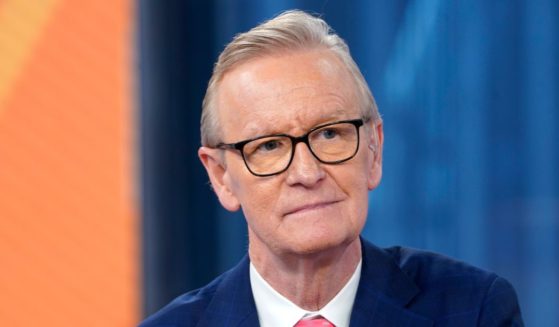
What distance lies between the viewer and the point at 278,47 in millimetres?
1367

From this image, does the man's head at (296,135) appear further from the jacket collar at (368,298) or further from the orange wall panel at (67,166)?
the orange wall panel at (67,166)

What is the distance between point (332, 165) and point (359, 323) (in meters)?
0.27

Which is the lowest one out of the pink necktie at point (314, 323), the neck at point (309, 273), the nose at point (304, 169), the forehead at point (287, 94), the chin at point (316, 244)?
the pink necktie at point (314, 323)

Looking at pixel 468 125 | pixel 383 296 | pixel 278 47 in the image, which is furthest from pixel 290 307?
pixel 468 125

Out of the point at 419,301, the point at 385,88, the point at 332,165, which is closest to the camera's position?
the point at 332,165

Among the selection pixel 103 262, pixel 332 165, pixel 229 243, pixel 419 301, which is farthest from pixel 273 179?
pixel 103 262

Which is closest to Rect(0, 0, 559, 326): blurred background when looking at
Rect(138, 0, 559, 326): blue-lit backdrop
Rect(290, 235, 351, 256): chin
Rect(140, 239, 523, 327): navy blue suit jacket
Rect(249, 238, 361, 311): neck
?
Rect(138, 0, 559, 326): blue-lit backdrop

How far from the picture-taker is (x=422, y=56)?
2277 mm

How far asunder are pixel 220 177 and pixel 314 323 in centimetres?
29

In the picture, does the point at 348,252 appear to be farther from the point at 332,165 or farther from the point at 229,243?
the point at 229,243

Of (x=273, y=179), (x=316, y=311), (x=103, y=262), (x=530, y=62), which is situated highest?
(x=530, y=62)

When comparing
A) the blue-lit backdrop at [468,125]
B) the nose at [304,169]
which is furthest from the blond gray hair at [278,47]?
the blue-lit backdrop at [468,125]

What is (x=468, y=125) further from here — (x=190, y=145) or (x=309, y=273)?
(x=309, y=273)

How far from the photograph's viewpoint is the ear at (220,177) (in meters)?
1.44
